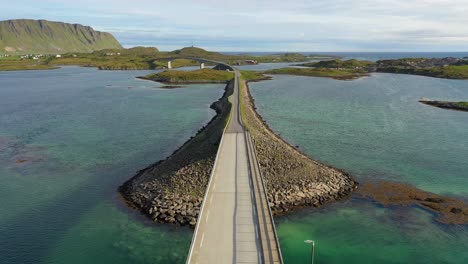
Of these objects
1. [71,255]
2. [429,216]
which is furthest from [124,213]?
[429,216]

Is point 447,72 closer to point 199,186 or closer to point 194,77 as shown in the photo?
point 194,77

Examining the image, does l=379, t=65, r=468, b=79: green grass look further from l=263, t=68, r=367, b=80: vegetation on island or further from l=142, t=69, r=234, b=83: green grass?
l=142, t=69, r=234, b=83: green grass

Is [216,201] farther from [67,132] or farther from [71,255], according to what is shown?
[67,132]

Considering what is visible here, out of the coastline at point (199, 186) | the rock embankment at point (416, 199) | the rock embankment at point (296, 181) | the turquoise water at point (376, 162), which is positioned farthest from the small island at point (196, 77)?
the rock embankment at point (416, 199)

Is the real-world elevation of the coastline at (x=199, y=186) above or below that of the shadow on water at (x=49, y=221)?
above

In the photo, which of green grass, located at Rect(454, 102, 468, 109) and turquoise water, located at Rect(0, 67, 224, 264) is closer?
turquoise water, located at Rect(0, 67, 224, 264)

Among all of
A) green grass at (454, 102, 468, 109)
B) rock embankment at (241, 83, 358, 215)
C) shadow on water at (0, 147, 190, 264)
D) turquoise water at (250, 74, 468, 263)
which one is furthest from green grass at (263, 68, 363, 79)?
shadow on water at (0, 147, 190, 264)

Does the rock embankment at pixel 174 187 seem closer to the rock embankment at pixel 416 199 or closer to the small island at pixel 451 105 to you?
the rock embankment at pixel 416 199
